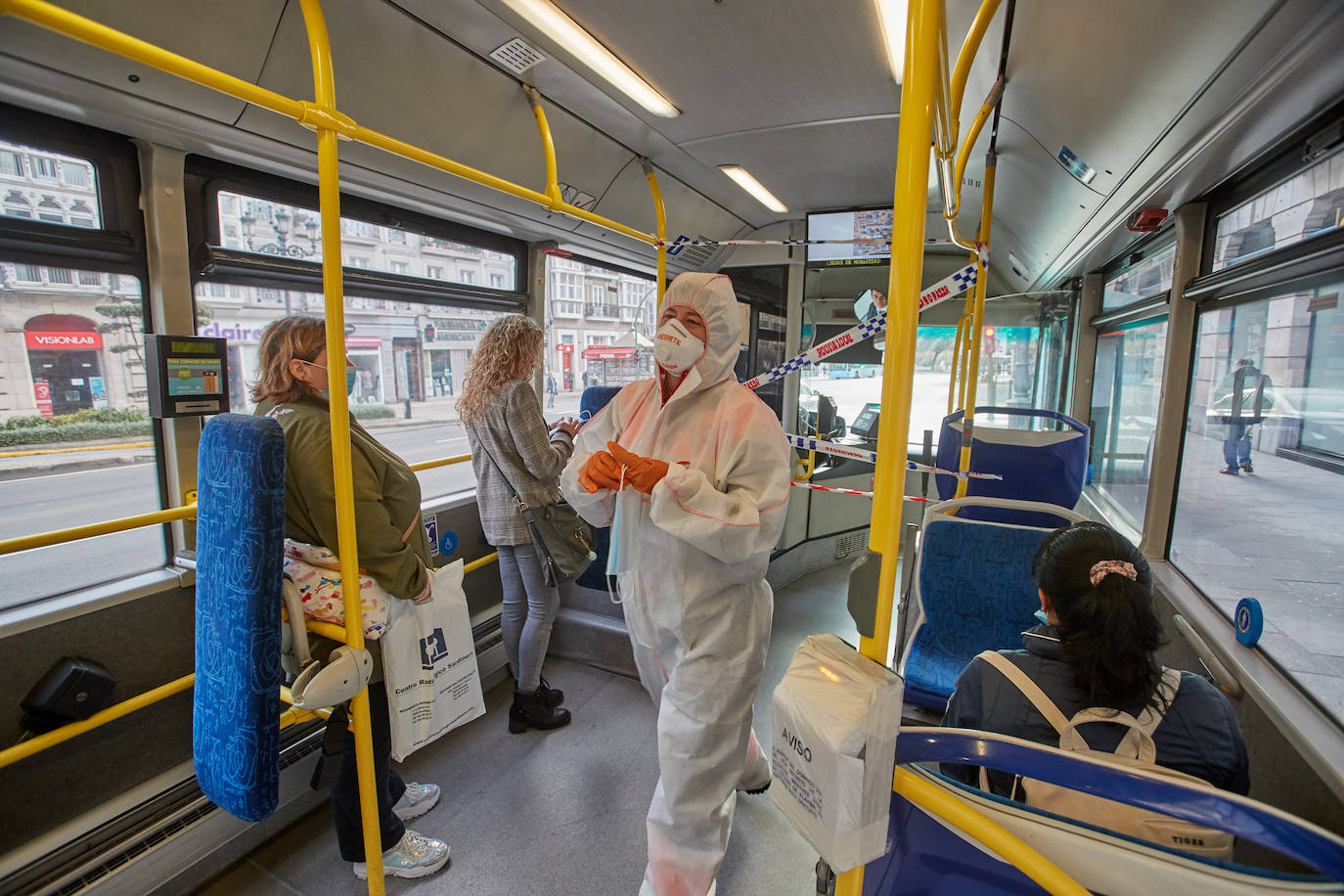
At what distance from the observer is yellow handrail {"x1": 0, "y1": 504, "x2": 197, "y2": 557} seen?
158cm

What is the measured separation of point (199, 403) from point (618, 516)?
1453 millimetres

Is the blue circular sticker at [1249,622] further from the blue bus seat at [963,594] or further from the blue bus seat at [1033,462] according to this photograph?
the blue bus seat at [1033,462]

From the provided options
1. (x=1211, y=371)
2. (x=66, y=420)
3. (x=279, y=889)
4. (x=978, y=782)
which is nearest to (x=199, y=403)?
(x=66, y=420)

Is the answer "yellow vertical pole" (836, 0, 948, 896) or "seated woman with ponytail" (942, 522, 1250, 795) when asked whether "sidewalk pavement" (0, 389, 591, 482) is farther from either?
"seated woman with ponytail" (942, 522, 1250, 795)

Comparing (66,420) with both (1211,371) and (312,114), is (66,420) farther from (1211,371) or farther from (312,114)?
(1211,371)

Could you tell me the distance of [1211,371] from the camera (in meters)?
2.31

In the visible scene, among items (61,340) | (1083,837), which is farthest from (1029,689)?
(61,340)

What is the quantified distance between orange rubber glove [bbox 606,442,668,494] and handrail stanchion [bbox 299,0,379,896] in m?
0.70

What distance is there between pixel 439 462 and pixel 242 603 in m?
1.67

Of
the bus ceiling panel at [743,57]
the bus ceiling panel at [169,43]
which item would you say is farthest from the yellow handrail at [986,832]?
the bus ceiling panel at [169,43]

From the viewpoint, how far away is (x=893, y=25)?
2.01 m

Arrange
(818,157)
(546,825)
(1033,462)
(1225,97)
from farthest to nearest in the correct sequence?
(818,157) < (1033,462) < (546,825) < (1225,97)

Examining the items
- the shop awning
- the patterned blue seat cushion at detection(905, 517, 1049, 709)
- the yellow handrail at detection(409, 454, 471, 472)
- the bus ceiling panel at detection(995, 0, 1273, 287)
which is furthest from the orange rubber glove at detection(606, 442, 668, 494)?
the shop awning

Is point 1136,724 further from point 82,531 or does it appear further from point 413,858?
point 82,531
